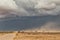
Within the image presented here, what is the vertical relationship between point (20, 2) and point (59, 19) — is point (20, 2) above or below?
above

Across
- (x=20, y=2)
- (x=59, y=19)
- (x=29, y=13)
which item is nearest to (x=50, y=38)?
(x=59, y=19)

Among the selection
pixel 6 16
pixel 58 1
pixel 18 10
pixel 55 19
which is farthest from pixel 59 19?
pixel 6 16

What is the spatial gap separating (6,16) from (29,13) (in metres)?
0.22

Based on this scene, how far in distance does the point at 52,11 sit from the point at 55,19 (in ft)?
0.27

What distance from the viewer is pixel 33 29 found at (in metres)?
1.07

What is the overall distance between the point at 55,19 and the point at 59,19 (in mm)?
37

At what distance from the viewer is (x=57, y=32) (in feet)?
3.46

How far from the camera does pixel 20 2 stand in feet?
3.42

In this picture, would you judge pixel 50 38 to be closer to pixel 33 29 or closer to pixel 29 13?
pixel 33 29

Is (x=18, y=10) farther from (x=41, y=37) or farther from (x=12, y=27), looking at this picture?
(x=41, y=37)

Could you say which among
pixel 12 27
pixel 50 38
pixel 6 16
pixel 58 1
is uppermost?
pixel 58 1

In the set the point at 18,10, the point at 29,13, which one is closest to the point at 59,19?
the point at 29,13

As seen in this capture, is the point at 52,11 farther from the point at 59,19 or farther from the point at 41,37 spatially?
the point at 41,37

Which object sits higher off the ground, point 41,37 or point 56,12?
point 56,12
